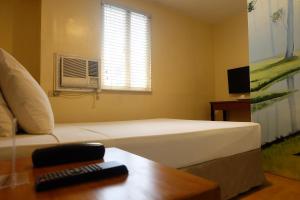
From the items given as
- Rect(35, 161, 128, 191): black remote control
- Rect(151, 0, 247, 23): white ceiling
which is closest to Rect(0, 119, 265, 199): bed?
Rect(35, 161, 128, 191): black remote control

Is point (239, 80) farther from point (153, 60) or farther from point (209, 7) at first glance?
point (153, 60)

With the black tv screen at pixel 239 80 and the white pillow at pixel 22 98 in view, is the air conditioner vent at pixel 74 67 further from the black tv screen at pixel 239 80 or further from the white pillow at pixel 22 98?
the black tv screen at pixel 239 80

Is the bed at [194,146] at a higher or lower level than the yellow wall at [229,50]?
lower

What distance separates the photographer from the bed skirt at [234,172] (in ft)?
5.06

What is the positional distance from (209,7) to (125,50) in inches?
63.7

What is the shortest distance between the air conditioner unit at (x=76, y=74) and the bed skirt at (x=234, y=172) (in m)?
1.74

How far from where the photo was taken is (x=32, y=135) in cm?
119

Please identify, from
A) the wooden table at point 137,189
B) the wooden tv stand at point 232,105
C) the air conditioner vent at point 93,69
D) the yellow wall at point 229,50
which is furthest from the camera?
the yellow wall at point 229,50

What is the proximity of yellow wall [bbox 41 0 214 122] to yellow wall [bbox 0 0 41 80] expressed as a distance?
0.16 meters

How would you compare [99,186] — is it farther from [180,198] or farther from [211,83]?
[211,83]

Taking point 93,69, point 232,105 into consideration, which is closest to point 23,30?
point 93,69

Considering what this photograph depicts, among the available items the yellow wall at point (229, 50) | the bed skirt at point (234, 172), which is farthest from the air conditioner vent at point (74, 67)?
the yellow wall at point (229, 50)

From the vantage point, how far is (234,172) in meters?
1.74

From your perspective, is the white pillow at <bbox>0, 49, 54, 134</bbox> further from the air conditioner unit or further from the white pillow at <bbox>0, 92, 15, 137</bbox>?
the air conditioner unit
